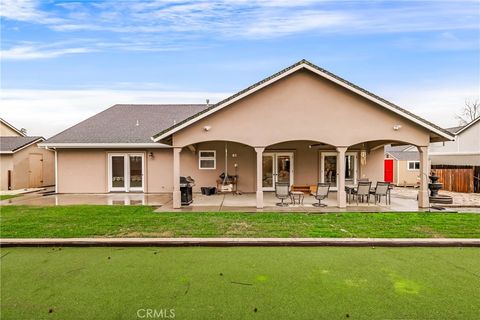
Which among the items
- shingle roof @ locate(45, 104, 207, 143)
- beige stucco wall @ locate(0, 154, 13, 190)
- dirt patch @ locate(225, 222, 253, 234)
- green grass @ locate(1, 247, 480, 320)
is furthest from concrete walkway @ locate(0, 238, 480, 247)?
beige stucco wall @ locate(0, 154, 13, 190)

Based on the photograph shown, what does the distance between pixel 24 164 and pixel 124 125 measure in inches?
284

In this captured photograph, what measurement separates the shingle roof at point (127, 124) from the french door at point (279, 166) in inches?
250

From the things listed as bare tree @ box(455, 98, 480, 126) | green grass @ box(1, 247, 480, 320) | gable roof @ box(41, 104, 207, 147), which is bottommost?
green grass @ box(1, 247, 480, 320)

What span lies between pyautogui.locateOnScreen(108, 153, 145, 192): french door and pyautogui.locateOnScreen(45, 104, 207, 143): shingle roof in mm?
991

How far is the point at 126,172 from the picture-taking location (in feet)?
54.9

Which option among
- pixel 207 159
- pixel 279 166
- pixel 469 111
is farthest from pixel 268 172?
pixel 469 111

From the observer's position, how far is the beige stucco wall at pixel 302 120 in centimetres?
1159

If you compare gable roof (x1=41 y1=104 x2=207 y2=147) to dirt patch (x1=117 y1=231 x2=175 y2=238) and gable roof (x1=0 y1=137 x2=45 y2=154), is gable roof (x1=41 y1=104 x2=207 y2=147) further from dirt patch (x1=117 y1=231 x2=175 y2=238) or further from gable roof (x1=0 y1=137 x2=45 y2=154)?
dirt patch (x1=117 y1=231 x2=175 y2=238)

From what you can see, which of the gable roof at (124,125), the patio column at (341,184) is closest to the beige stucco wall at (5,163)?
the gable roof at (124,125)

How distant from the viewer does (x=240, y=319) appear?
3578 mm

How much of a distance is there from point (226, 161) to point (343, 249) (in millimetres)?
10522

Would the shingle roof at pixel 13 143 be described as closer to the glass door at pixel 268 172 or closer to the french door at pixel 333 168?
the glass door at pixel 268 172

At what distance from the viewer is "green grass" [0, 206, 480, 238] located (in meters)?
7.24

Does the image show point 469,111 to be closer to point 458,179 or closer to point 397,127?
point 458,179
